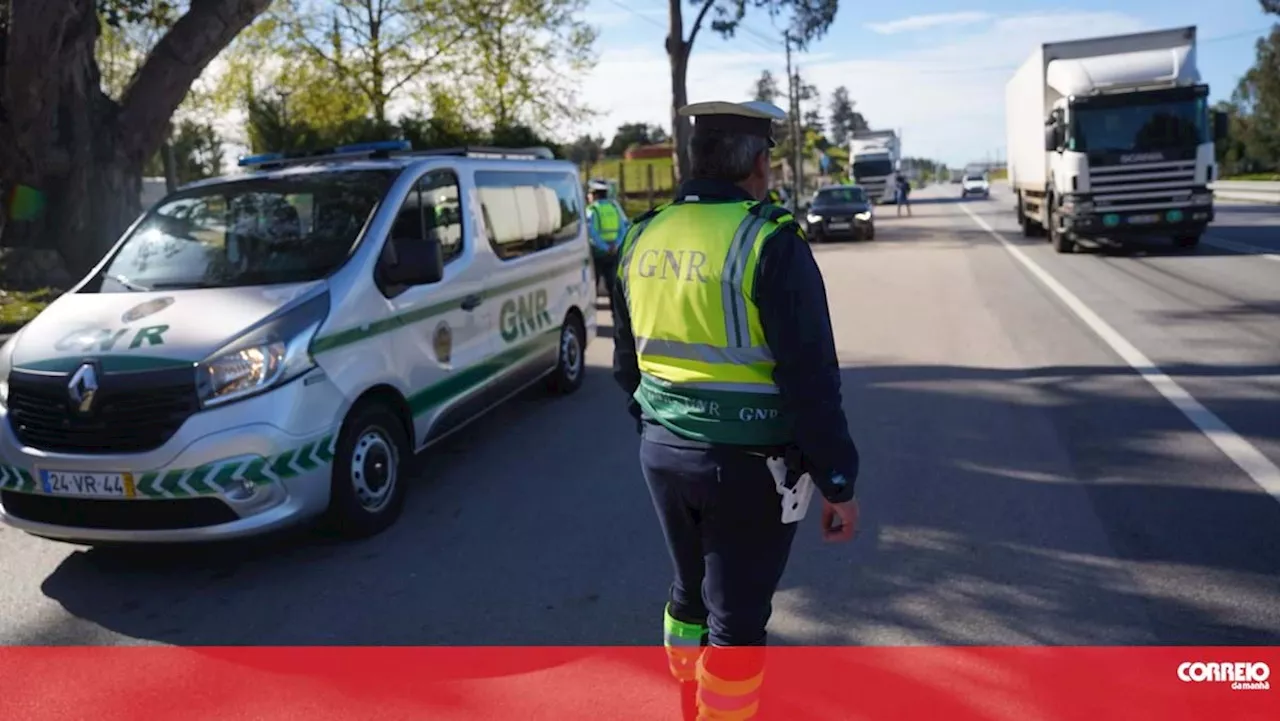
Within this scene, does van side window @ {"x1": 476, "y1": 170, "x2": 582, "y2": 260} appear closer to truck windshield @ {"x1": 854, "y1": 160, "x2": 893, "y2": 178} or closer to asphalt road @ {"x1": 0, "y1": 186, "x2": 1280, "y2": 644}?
asphalt road @ {"x1": 0, "y1": 186, "x2": 1280, "y2": 644}

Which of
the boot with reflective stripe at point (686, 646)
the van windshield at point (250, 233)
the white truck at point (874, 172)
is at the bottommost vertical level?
the boot with reflective stripe at point (686, 646)

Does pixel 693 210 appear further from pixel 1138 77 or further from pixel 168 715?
pixel 1138 77

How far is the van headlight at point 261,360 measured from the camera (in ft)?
15.3

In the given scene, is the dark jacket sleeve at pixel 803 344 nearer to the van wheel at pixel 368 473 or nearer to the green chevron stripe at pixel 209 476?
the green chevron stripe at pixel 209 476

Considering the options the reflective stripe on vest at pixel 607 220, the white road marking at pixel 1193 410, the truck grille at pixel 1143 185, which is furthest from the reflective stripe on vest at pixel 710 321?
the truck grille at pixel 1143 185

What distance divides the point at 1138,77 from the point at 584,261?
41.9 ft

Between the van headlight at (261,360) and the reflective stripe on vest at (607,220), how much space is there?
26.7ft

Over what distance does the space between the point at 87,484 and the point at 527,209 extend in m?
3.86

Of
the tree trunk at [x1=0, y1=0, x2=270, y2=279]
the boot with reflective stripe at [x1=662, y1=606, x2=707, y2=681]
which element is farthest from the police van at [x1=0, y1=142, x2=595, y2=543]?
the tree trunk at [x1=0, y1=0, x2=270, y2=279]

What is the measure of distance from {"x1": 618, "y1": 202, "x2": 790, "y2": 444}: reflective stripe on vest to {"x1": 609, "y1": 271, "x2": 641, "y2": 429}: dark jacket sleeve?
28cm

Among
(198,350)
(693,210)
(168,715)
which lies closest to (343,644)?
(168,715)

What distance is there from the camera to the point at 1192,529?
4.85 metres

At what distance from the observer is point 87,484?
4660 mm

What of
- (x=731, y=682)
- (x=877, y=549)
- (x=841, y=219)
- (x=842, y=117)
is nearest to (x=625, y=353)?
(x=731, y=682)
